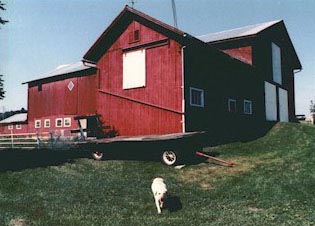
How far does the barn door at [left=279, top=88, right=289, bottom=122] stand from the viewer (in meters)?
38.6

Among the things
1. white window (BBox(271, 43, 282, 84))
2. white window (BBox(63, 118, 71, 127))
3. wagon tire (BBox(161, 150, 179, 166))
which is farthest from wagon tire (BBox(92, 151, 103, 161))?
white window (BBox(271, 43, 282, 84))

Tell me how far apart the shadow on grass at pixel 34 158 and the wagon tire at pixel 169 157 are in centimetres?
574

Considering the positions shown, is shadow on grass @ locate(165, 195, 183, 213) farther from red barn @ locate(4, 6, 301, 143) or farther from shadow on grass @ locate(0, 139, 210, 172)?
red barn @ locate(4, 6, 301, 143)

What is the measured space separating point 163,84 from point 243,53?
11.9 meters

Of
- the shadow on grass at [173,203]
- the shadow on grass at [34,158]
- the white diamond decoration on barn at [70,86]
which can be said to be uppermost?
the white diamond decoration on barn at [70,86]

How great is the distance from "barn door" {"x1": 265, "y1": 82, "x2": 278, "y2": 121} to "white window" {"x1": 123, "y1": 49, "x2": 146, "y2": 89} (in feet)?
49.2

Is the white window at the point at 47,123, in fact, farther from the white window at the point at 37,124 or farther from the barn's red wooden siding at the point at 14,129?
the barn's red wooden siding at the point at 14,129

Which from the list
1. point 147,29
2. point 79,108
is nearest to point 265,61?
point 147,29

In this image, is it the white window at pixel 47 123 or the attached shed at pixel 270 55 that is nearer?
the attached shed at pixel 270 55

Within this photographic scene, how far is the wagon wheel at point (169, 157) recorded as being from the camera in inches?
799

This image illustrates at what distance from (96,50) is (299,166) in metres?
17.3

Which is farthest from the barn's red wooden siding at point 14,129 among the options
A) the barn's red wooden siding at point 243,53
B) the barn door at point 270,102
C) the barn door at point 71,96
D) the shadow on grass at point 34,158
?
the barn door at point 270,102

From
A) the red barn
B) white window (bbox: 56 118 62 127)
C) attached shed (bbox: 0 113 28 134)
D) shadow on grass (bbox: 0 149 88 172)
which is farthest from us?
attached shed (bbox: 0 113 28 134)

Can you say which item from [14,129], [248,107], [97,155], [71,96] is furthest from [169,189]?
[14,129]
